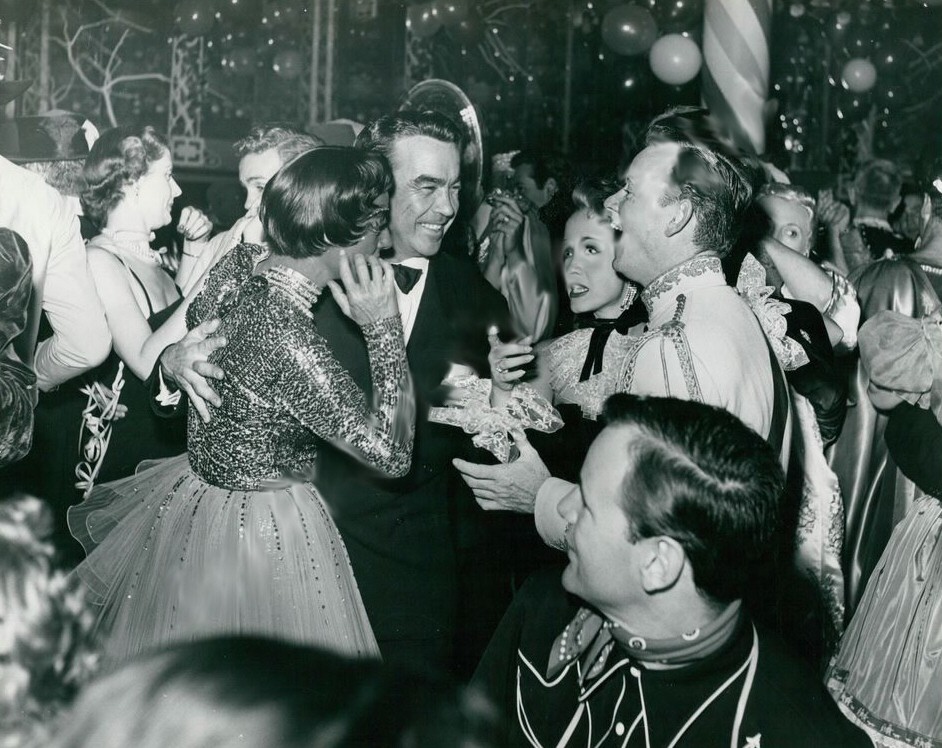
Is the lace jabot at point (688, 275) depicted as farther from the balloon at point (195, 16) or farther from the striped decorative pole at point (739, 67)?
the balloon at point (195, 16)

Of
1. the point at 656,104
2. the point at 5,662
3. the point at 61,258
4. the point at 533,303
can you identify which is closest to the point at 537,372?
the point at 533,303

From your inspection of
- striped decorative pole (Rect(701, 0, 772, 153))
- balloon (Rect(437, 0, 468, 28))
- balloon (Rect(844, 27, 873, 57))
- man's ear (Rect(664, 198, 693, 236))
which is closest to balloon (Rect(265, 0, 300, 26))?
balloon (Rect(437, 0, 468, 28))

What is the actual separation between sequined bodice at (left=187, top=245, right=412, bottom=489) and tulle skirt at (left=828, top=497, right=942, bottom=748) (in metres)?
1.11

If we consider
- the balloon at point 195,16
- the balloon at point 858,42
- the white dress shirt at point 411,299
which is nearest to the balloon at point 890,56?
the balloon at point 858,42

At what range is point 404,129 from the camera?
1.97m

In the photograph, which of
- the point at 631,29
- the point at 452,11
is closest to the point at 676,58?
the point at 631,29

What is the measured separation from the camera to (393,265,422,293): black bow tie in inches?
77.2

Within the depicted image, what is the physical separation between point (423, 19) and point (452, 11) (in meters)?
0.24

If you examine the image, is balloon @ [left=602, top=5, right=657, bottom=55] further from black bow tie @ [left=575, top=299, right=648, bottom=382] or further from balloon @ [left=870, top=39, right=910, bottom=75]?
black bow tie @ [left=575, top=299, right=648, bottom=382]

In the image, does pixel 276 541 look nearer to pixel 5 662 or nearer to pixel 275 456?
pixel 275 456

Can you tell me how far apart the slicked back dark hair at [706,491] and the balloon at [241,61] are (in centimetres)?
312

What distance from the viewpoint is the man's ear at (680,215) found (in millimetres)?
1596

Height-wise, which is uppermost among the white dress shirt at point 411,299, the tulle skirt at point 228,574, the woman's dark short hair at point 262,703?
the woman's dark short hair at point 262,703

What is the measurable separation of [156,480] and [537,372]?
0.82 metres
